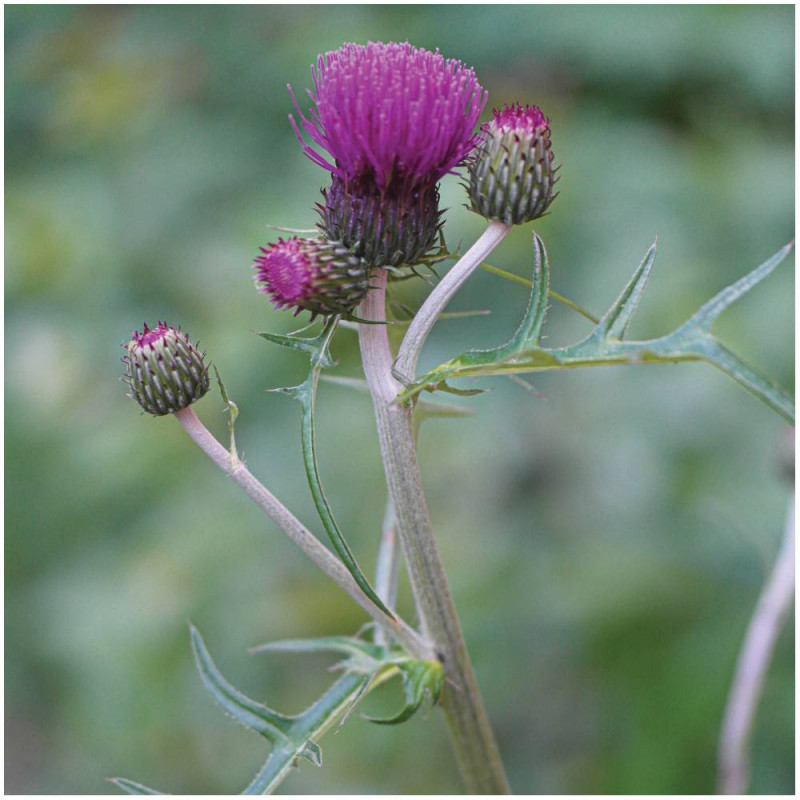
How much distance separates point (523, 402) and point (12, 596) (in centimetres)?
254

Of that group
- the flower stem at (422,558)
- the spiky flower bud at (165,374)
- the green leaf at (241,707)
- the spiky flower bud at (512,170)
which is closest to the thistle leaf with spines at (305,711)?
the green leaf at (241,707)

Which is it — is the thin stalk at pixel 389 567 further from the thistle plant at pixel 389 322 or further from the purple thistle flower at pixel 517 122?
the purple thistle flower at pixel 517 122

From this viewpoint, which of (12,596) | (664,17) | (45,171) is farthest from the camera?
(45,171)

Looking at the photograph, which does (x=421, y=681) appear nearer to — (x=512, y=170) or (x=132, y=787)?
(x=132, y=787)

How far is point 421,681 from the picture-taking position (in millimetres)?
1690

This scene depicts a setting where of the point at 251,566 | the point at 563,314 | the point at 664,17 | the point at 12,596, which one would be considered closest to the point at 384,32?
the point at 664,17

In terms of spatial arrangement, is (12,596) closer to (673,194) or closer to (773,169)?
(673,194)

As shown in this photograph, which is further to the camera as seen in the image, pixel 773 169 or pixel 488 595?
pixel 773 169

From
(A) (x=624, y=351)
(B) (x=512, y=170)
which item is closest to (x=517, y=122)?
(B) (x=512, y=170)

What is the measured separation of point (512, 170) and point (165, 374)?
80cm

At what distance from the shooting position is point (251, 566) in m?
3.64

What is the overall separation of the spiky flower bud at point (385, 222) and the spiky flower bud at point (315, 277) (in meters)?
0.04

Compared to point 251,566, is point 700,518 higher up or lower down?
higher up

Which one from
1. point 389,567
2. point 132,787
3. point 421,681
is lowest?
point 132,787
